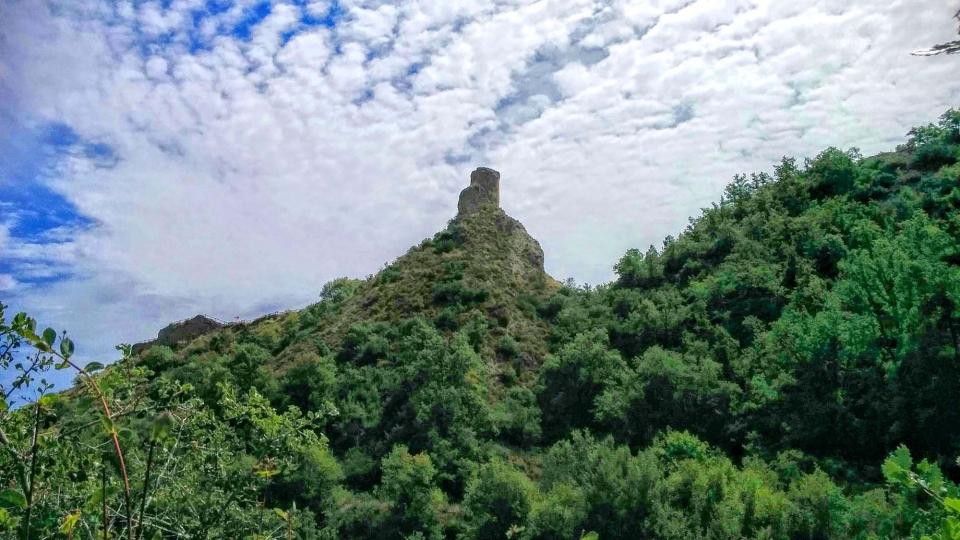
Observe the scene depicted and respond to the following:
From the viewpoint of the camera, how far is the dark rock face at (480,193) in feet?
172

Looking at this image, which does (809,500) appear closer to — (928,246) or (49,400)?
(928,246)

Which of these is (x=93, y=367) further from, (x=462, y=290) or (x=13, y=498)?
(x=462, y=290)

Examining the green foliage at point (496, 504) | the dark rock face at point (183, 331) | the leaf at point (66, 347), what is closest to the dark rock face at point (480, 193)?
the dark rock face at point (183, 331)

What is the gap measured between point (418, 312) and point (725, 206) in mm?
21069

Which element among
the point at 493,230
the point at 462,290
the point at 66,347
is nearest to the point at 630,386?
the point at 462,290

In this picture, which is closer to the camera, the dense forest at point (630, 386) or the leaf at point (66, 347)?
the leaf at point (66, 347)

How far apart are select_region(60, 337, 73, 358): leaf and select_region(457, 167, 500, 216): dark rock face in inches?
→ 1923

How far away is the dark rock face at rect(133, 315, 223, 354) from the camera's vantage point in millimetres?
51281

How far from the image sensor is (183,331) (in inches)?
2052

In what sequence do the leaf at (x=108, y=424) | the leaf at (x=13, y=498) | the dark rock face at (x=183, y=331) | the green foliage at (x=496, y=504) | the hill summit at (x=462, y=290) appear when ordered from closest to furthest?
1. the leaf at (x=13, y=498)
2. the leaf at (x=108, y=424)
3. the green foliage at (x=496, y=504)
4. the hill summit at (x=462, y=290)
5. the dark rock face at (x=183, y=331)

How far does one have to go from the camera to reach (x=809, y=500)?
18.2 m

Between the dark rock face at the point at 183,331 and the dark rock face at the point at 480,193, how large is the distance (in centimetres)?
2027

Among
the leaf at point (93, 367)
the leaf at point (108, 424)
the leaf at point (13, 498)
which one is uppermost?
the leaf at point (93, 367)

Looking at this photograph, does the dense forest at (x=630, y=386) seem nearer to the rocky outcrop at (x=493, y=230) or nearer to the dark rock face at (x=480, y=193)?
the rocky outcrop at (x=493, y=230)
